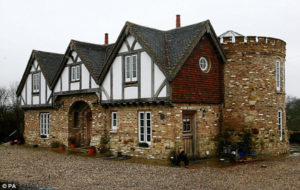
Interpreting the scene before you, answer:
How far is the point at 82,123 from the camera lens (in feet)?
71.4

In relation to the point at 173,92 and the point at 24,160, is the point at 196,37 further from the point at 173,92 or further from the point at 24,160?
the point at 24,160

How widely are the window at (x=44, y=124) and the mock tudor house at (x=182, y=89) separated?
4865 mm

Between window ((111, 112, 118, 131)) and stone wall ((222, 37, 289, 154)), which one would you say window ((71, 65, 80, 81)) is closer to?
window ((111, 112, 118, 131))

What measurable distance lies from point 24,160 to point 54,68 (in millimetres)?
9741

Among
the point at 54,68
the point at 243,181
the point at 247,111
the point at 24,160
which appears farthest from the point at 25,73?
the point at 243,181

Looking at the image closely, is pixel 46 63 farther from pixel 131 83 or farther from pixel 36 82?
pixel 131 83

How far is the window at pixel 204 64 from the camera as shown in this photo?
665 inches

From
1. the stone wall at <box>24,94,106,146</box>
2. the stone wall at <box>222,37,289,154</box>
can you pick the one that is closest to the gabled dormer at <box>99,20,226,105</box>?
the stone wall at <box>222,37,289,154</box>

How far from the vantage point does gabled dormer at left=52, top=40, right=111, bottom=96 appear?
63.2 feet

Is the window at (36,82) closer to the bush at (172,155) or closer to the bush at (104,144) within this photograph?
the bush at (104,144)

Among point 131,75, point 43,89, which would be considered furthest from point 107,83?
point 43,89

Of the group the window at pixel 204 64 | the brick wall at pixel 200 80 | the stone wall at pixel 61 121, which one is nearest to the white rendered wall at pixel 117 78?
the stone wall at pixel 61 121

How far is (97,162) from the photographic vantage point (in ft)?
50.4

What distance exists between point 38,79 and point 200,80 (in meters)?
13.4
